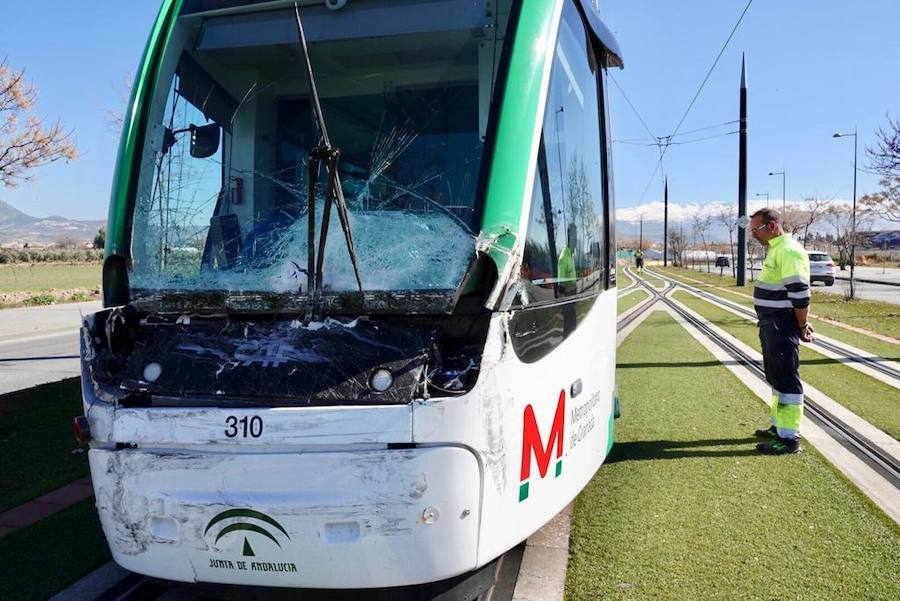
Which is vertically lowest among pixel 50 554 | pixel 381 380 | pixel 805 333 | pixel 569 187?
pixel 50 554

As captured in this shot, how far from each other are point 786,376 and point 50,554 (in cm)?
528

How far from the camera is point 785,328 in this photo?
5.50 m

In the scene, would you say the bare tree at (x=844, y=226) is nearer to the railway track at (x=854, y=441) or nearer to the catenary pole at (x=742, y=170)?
the catenary pole at (x=742, y=170)

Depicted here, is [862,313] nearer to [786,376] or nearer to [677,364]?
[677,364]

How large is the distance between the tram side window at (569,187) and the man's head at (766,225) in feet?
7.14

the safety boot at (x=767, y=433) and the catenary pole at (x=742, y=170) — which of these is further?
the catenary pole at (x=742, y=170)

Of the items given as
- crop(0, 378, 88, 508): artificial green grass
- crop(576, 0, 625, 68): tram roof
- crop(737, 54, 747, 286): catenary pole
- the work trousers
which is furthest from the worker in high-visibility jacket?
crop(737, 54, 747, 286): catenary pole

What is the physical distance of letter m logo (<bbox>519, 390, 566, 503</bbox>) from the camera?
2848 millimetres

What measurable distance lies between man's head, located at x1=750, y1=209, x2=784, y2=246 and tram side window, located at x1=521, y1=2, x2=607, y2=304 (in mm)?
2177

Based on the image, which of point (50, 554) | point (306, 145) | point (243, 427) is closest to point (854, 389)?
point (306, 145)

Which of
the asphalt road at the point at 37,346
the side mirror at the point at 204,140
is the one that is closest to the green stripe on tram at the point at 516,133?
the side mirror at the point at 204,140

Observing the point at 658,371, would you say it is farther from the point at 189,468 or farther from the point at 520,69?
the point at 189,468

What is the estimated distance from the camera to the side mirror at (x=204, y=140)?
3.50 m

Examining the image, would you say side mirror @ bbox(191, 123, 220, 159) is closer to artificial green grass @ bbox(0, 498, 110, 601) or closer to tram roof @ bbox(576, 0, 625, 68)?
tram roof @ bbox(576, 0, 625, 68)
